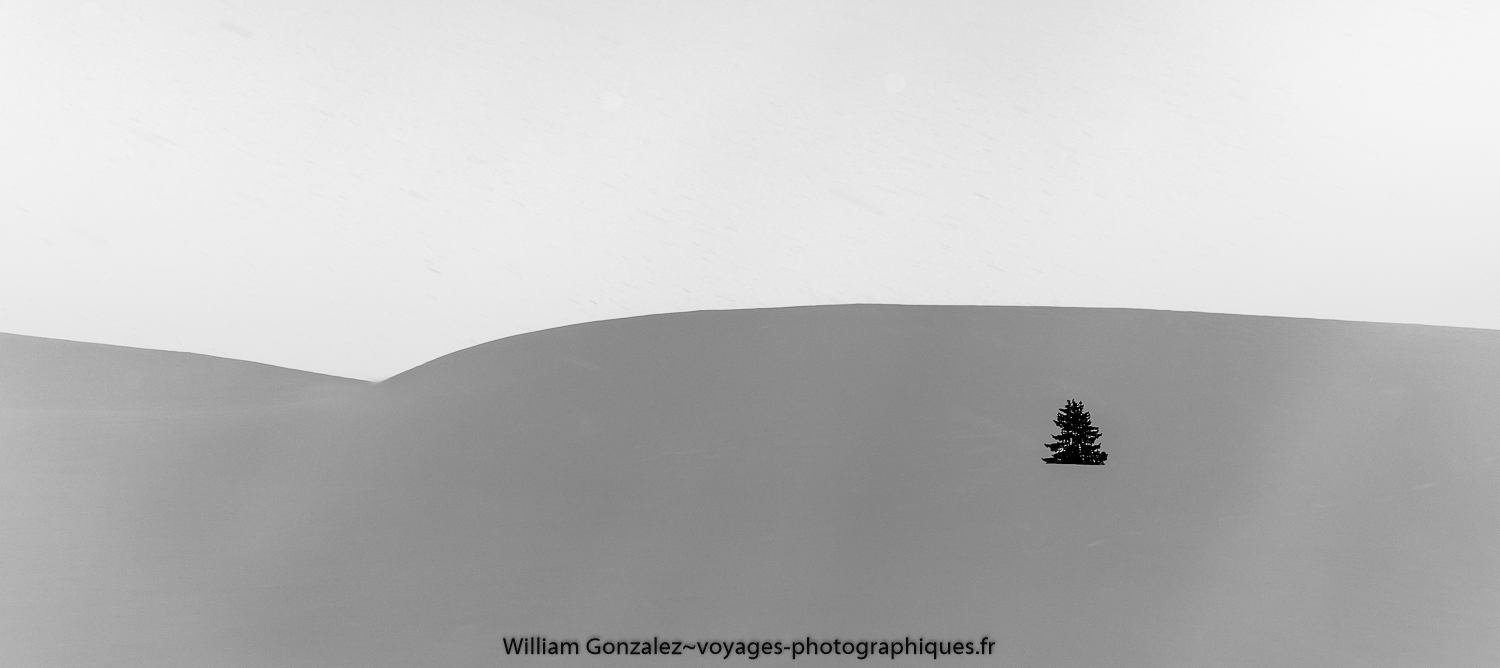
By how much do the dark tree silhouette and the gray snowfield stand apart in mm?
25

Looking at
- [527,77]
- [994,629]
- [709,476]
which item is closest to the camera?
[994,629]

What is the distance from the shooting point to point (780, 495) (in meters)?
1.84

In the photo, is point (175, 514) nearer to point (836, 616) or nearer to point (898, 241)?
point (836, 616)

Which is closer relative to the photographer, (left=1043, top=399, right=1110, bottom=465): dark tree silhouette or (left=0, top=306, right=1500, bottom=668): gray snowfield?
(left=0, top=306, right=1500, bottom=668): gray snowfield

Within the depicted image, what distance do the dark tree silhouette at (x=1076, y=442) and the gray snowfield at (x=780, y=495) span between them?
25 millimetres

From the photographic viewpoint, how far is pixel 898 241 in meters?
1.96

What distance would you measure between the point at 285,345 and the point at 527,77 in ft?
2.28

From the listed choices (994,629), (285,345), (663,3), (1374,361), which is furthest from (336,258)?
(1374,361)

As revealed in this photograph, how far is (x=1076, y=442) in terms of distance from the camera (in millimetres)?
Answer: 1853

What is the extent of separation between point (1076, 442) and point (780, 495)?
55 cm

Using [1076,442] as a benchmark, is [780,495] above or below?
below

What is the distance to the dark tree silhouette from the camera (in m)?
1.85

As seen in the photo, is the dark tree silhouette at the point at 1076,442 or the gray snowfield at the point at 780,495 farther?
the dark tree silhouette at the point at 1076,442

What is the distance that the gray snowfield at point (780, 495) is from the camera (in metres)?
1.71
